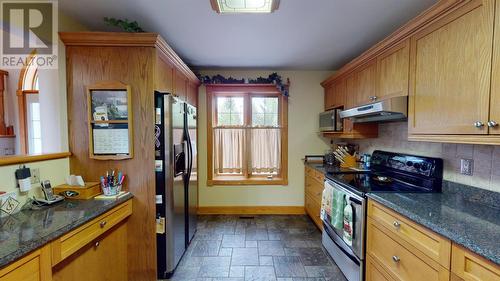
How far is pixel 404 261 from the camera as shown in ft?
4.78

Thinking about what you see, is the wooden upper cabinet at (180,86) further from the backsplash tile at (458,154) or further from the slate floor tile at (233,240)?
the backsplash tile at (458,154)

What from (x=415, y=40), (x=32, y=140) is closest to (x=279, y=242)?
(x=415, y=40)

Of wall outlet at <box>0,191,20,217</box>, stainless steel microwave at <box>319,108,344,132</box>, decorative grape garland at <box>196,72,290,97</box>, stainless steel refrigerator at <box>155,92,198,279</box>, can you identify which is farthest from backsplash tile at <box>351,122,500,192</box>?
wall outlet at <box>0,191,20,217</box>

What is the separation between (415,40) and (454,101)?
0.64 meters

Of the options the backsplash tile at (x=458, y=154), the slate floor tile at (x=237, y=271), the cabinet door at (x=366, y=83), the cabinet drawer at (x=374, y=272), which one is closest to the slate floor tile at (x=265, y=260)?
the slate floor tile at (x=237, y=271)

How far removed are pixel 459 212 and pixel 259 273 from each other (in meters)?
1.73

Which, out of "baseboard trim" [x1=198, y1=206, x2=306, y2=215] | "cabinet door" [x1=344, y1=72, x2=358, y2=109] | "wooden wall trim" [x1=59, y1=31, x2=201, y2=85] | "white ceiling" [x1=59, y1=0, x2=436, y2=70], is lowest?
"baseboard trim" [x1=198, y1=206, x2=306, y2=215]

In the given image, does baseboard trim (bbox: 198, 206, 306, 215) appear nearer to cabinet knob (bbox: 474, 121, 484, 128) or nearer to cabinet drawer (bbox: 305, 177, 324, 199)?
cabinet drawer (bbox: 305, 177, 324, 199)

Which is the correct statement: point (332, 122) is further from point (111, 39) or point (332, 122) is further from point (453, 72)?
point (111, 39)

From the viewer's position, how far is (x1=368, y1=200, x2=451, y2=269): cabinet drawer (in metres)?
1.16

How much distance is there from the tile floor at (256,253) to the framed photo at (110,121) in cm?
135

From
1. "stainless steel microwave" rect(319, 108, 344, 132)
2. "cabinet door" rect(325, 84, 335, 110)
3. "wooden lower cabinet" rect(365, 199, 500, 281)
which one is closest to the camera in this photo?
"wooden lower cabinet" rect(365, 199, 500, 281)

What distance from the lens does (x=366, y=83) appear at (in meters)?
2.55

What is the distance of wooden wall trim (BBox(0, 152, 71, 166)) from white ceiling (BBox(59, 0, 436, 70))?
1.25 meters
